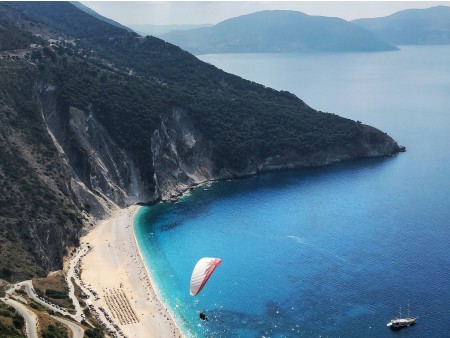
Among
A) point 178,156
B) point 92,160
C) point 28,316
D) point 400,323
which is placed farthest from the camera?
point 178,156

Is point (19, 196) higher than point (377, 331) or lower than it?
higher

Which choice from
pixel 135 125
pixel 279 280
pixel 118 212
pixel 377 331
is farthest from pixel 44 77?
pixel 377 331

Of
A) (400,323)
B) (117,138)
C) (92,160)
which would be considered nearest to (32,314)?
(400,323)

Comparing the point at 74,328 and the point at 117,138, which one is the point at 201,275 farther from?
the point at 117,138

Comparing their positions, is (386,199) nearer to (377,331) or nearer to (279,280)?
(279,280)

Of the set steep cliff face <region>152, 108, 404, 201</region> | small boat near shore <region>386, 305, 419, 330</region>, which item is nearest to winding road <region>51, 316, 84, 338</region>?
small boat near shore <region>386, 305, 419, 330</region>

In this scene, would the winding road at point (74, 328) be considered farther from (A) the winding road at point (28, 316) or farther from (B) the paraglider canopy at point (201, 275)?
(B) the paraglider canopy at point (201, 275)
